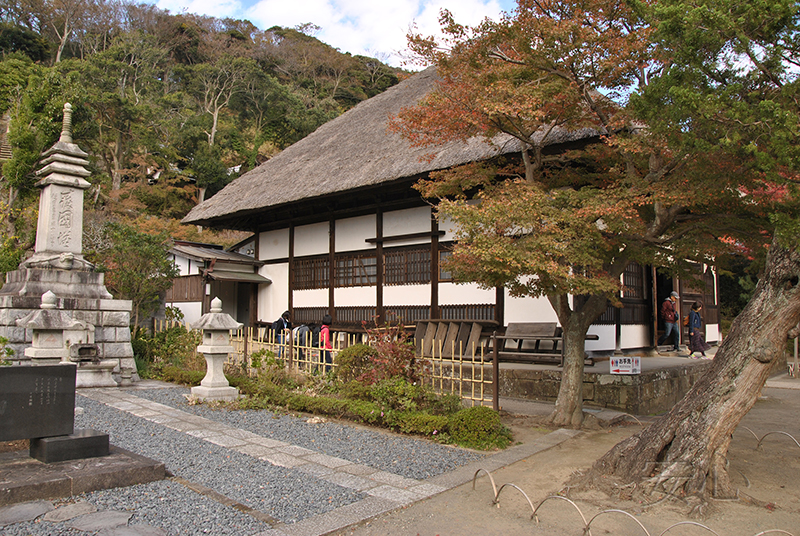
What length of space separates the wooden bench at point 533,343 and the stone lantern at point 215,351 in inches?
176

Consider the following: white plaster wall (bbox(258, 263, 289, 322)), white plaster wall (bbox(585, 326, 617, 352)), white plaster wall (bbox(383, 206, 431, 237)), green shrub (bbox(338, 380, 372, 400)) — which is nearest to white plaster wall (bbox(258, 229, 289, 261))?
white plaster wall (bbox(258, 263, 289, 322))

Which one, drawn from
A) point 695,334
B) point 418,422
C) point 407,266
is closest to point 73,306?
point 407,266

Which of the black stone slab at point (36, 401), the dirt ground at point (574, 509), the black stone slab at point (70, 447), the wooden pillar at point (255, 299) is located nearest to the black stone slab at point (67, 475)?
the black stone slab at point (70, 447)

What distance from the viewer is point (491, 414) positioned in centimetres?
577

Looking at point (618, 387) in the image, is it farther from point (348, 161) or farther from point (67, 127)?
point (67, 127)

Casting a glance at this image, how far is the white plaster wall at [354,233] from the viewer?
12188mm

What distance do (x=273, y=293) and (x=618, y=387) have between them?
32.0 feet

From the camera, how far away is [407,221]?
37.4ft

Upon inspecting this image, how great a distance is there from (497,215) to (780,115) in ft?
8.69

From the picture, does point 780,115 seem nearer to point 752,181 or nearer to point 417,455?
point 752,181

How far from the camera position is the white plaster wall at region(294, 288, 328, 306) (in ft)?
43.1

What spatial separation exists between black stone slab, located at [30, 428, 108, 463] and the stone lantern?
3232mm

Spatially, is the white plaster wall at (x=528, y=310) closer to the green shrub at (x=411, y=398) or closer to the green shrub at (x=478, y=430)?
the green shrub at (x=411, y=398)

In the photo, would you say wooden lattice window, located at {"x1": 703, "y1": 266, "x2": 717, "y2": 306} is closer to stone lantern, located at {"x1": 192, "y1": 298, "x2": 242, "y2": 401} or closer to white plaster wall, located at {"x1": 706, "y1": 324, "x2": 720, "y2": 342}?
white plaster wall, located at {"x1": 706, "y1": 324, "x2": 720, "y2": 342}
